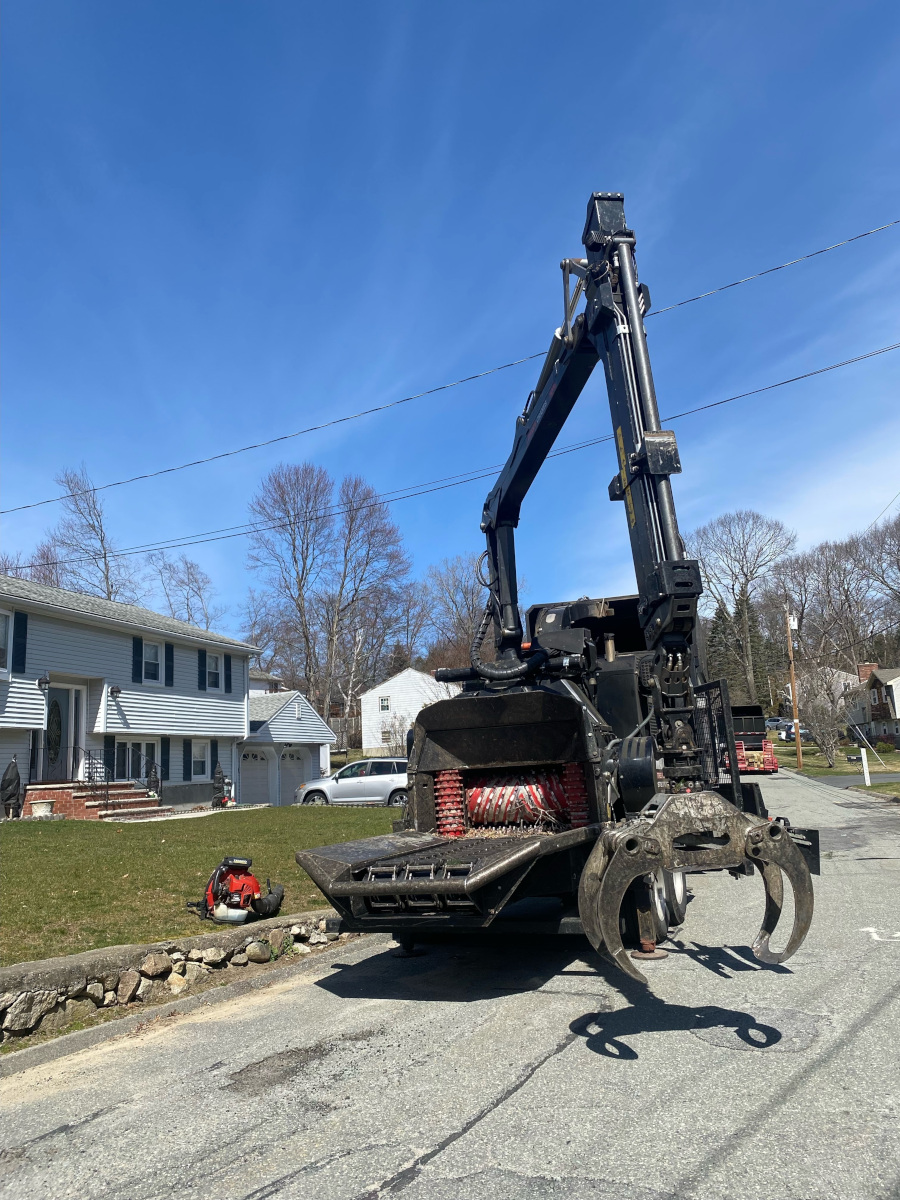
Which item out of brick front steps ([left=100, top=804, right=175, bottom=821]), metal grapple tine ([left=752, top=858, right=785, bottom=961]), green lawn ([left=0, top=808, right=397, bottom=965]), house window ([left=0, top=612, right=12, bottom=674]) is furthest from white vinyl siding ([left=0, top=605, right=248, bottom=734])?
metal grapple tine ([left=752, top=858, right=785, bottom=961])

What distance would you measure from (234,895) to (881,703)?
55.0 meters

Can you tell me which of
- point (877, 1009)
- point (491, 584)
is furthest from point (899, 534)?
point (877, 1009)

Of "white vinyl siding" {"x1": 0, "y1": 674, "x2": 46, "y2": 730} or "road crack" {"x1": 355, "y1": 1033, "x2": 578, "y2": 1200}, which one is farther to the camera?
"white vinyl siding" {"x1": 0, "y1": 674, "x2": 46, "y2": 730}

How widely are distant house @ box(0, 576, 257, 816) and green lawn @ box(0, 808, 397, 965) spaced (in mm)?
4458

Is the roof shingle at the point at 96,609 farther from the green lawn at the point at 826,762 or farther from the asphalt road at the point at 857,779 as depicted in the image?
the green lawn at the point at 826,762

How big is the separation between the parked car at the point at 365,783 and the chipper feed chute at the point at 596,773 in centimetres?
1447

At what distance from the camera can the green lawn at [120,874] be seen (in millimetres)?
6812

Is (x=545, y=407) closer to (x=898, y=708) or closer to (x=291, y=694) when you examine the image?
(x=291, y=694)

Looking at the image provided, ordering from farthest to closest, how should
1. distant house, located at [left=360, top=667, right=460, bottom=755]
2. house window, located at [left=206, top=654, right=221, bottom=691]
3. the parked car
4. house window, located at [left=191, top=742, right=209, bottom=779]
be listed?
distant house, located at [left=360, top=667, right=460, bottom=755] → house window, located at [left=206, top=654, right=221, bottom=691] → house window, located at [left=191, top=742, right=209, bottom=779] → the parked car

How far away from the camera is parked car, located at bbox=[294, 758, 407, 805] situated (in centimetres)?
2333

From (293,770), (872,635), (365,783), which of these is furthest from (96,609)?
(872,635)

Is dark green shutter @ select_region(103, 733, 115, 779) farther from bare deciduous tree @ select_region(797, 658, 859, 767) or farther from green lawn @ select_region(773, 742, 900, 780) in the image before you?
bare deciduous tree @ select_region(797, 658, 859, 767)

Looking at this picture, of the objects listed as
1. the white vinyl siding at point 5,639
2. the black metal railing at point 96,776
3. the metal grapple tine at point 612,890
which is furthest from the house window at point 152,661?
the metal grapple tine at point 612,890

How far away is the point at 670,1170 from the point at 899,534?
173ft
